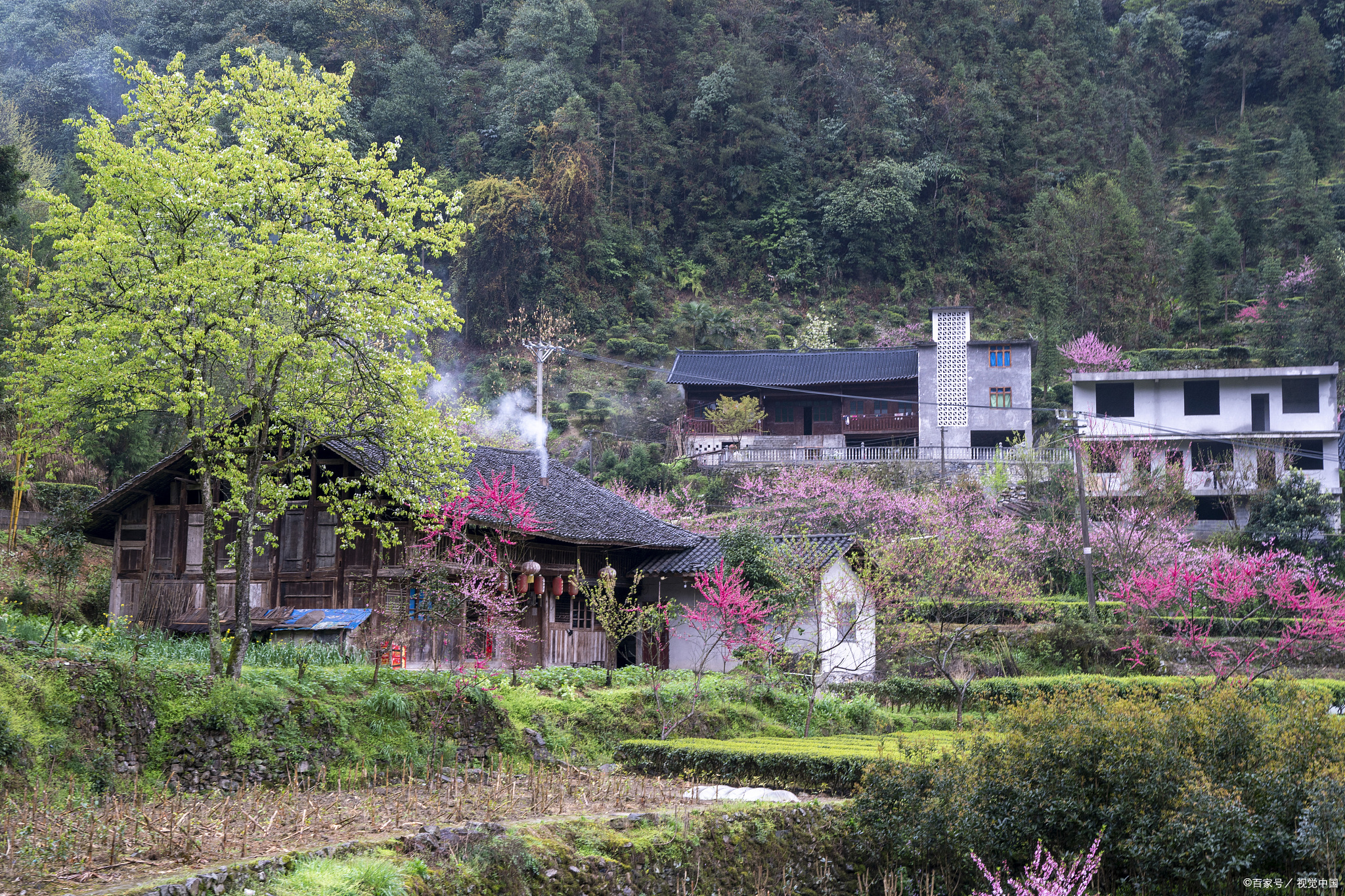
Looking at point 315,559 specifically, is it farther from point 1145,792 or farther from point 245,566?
point 1145,792

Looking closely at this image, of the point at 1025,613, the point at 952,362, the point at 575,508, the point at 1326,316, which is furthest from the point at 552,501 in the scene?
the point at 1326,316

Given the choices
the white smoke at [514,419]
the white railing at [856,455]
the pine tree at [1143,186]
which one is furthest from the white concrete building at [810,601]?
the pine tree at [1143,186]

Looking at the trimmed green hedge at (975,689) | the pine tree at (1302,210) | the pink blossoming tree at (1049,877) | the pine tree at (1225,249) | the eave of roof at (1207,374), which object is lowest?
the trimmed green hedge at (975,689)

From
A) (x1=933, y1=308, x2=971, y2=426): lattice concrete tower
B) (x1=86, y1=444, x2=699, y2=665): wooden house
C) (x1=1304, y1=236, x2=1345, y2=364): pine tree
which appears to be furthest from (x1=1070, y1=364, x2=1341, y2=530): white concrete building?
(x1=86, y1=444, x2=699, y2=665): wooden house

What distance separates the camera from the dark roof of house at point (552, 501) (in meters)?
18.6

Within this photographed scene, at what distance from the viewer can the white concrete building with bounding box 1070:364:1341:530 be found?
120 feet

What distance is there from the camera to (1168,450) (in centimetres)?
3653

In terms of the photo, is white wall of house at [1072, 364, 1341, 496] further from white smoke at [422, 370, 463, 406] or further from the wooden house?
white smoke at [422, 370, 463, 406]

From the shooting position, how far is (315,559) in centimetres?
1830

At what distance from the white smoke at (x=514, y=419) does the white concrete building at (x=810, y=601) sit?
52.6 ft

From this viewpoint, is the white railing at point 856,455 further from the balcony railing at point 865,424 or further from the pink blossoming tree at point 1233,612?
the pink blossoming tree at point 1233,612

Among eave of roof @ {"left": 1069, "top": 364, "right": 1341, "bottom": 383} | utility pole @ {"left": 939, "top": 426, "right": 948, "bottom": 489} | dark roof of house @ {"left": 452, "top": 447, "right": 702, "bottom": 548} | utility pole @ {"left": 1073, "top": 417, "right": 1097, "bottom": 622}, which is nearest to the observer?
dark roof of house @ {"left": 452, "top": 447, "right": 702, "bottom": 548}

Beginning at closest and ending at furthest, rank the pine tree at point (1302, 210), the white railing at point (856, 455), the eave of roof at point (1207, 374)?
the eave of roof at point (1207, 374) → the white railing at point (856, 455) → the pine tree at point (1302, 210)

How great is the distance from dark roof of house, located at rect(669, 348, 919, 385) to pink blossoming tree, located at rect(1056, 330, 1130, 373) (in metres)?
6.80
